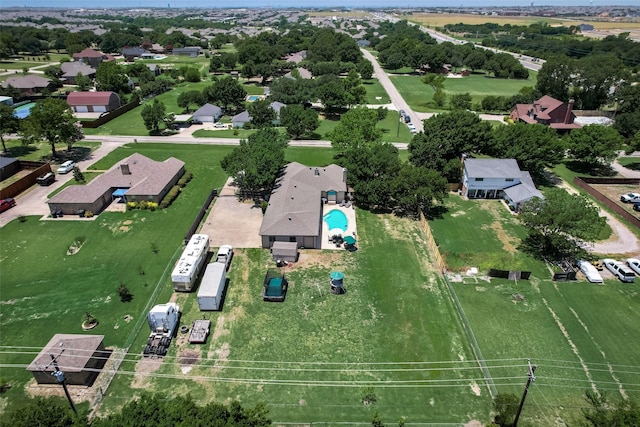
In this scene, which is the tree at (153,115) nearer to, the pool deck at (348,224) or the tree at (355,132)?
the tree at (355,132)

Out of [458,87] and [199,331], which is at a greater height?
[458,87]

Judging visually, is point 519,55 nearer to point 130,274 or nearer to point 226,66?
point 226,66

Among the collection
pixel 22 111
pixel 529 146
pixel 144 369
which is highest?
pixel 529 146

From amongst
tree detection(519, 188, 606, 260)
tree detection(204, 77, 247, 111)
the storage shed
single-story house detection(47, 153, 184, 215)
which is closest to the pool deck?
the storage shed

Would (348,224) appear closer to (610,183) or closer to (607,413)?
(607,413)

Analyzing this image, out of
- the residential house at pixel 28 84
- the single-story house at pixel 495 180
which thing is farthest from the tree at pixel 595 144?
the residential house at pixel 28 84

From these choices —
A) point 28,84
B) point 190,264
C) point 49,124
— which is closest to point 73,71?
point 28,84
